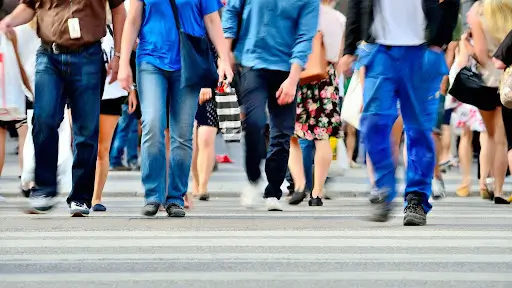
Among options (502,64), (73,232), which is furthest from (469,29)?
(73,232)

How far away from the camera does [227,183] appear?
607 inches

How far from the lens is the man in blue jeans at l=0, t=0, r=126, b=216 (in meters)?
9.65

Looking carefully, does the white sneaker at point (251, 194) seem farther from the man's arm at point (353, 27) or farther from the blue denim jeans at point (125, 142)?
the blue denim jeans at point (125, 142)

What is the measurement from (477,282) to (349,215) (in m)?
4.17

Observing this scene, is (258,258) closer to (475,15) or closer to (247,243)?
(247,243)

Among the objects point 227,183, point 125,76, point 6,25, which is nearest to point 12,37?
point 6,25

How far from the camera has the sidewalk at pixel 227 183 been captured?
13.8 meters

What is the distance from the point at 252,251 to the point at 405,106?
2.22 metres

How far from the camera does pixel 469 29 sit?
1312 centimetres

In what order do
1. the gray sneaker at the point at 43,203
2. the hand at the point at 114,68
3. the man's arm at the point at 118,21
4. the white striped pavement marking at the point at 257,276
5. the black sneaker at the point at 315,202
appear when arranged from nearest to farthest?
1. the white striped pavement marking at the point at 257,276
2. the gray sneaker at the point at 43,203
3. the man's arm at the point at 118,21
4. the hand at the point at 114,68
5. the black sneaker at the point at 315,202

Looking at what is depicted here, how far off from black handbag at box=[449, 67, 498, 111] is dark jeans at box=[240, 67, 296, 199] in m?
2.71

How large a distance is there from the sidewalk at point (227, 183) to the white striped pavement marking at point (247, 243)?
2.72 m

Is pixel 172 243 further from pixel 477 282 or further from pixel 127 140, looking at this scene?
pixel 127 140

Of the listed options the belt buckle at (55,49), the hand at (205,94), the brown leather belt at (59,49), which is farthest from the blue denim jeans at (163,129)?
the hand at (205,94)
